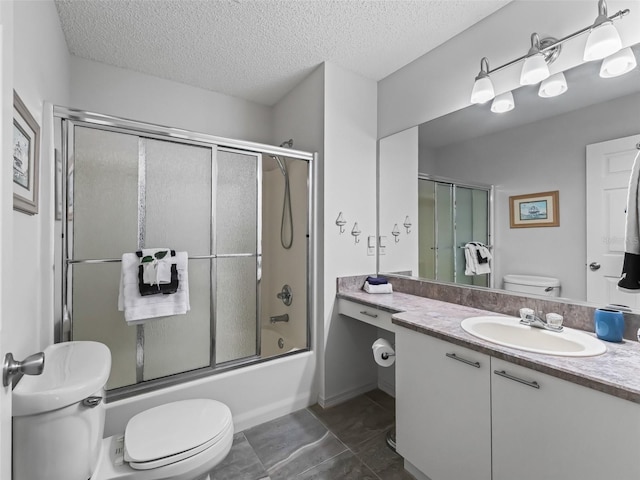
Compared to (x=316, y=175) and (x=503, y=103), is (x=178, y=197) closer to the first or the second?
(x=316, y=175)

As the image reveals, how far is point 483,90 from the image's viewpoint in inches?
67.1

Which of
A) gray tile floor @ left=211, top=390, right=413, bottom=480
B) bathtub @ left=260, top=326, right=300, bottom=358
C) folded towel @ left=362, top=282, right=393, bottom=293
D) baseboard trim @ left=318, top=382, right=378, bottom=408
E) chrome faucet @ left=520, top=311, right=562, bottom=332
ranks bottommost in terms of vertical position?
gray tile floor @ left=211, top=390, right=413, bottom=480

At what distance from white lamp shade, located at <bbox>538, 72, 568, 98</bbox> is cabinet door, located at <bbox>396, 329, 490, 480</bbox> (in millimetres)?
1373

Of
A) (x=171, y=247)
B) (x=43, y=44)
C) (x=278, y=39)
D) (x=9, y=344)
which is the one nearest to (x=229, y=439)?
(x=9, y=344)

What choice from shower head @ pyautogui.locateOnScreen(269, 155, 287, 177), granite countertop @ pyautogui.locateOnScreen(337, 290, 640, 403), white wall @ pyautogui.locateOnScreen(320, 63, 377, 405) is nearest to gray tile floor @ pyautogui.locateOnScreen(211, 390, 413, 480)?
white wall @ pyautogui.locateOnScreen(320, 63, 377, 405)

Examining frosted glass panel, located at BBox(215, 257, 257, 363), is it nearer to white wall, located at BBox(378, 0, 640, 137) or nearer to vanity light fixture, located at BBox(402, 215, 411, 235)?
vanity light fixture, located at BBox(402, 215, 411, 235)

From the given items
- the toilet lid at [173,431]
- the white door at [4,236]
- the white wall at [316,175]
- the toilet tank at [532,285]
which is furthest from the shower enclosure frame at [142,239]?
the toilet tank at [532,285]

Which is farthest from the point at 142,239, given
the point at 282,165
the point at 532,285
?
the point at 532,285

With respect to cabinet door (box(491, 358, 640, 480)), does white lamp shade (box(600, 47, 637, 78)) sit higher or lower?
higher

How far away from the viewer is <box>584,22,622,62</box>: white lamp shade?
1.25 meters

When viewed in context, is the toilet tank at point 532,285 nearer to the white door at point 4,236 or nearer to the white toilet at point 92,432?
the white toilet at point 92,432

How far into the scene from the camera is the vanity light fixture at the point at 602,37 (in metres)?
1.25

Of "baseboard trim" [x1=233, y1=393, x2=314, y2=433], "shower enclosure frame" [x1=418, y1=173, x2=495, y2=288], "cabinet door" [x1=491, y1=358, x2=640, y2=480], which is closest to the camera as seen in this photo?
"cabinet door" [x1=491, y1=358, x2=640, y2=480]

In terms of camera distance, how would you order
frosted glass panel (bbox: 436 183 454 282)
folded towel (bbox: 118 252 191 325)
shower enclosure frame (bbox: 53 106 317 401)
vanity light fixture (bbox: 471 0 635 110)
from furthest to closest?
frosted glass panel (bbox: 436 183 454 282)
folded towel (bbox: 118 252 191 325)
shower enclosure frame (bbox: 53 106 317 401)
vanity light fixture (bbox: 471 0 635 110)
